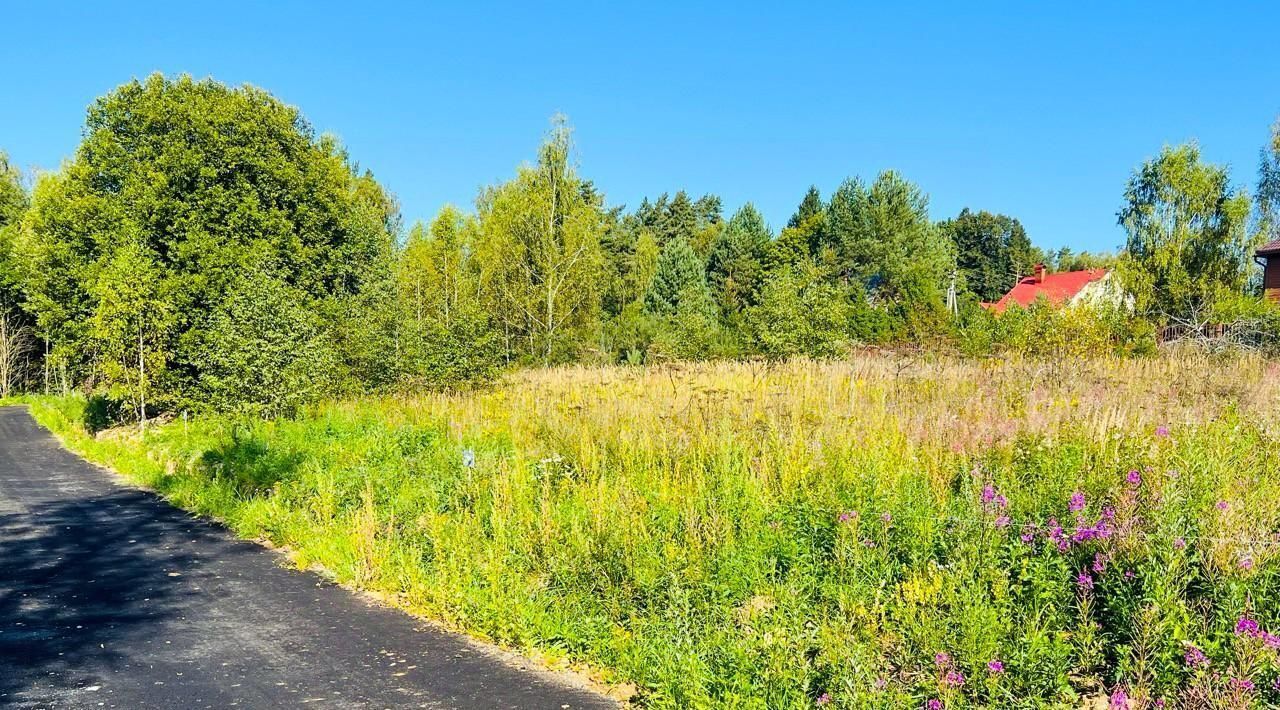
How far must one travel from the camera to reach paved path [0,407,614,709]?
15.7 ft

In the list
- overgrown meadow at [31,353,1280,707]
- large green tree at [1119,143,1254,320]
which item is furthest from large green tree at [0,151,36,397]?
large green tree at [1119,143,1254,320]

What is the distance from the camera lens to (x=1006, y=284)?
88.9 m

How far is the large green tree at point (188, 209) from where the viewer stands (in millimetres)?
22266

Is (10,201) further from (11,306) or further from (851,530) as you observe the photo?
(851,530)

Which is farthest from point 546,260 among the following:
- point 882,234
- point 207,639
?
point 882,234

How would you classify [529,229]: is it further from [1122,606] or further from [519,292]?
[1122,606]

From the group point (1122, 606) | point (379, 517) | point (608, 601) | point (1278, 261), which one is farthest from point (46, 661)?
point (1278, 261)

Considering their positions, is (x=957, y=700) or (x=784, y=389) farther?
(x=784, y=389)

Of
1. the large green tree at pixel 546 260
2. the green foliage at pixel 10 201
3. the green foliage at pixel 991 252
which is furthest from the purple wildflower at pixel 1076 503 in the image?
the green foliage at pixel 991 252

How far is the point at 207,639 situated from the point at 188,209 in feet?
67.4

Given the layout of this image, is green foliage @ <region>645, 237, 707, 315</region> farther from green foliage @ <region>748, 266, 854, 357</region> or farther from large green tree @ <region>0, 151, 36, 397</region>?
large green tree @ <region>0, 151, 36, 397</region>

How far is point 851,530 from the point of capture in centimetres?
519

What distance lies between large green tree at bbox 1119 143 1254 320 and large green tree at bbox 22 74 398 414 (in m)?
30.5

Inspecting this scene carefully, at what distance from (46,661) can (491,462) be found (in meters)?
4.29
